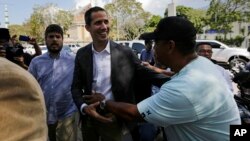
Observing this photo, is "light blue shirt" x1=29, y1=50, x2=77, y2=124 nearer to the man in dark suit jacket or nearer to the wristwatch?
the man in dark suit jacket

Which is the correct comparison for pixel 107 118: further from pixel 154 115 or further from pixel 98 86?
pixel 154 115

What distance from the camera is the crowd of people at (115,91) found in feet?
3.76

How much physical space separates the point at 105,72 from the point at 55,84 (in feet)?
3.87

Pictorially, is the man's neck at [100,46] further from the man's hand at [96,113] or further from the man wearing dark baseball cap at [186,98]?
the man wearing dark baseball cap at [186,98]

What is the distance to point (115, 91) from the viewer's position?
339 cm

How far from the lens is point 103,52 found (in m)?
3.49

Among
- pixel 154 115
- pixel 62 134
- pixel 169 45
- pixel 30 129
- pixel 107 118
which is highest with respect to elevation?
pixel 169 45

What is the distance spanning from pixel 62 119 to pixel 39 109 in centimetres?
332

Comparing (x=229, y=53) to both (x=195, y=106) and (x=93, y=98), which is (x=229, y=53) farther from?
(x=195, y=106)

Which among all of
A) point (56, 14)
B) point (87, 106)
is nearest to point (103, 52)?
point (87, 106)

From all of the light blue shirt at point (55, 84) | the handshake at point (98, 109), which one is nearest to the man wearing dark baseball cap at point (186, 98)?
the handshake at point (98, 109)

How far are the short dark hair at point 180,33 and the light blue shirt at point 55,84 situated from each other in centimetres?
237

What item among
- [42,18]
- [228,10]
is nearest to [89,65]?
[228,10]

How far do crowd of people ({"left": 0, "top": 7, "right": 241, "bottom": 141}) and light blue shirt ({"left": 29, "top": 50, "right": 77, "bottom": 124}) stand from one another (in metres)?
0.01
